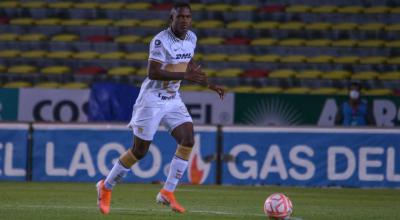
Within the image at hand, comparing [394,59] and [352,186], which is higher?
[394,59]

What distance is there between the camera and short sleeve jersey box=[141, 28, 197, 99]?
1054 centimetres

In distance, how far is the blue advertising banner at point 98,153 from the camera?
17219 millimetres

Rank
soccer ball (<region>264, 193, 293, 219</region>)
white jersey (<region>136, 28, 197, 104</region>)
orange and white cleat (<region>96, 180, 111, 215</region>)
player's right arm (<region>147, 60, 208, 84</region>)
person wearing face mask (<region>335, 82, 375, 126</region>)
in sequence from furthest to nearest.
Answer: person wearing face mask (<region>335, 82, 375, 126</region>), white jersey (<region>136, 28, 197, 104</region>), orange and white cleat (<region>96, 180, 111, 215</region>), player's right arm (<region>147, 60, 208, 84</region>), soccer ball (<region>264, 193, 293, 219</region>)

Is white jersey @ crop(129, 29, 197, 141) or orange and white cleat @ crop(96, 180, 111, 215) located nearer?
orange and white cleat @ crop(96, 180, 111, 215)

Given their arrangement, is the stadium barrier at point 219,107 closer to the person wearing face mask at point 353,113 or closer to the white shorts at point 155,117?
the person wearing face mask at point 353,113

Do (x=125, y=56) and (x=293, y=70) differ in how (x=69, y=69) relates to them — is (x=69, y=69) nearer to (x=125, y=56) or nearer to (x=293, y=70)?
(x=125, y=56)

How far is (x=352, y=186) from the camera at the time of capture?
17.1 m

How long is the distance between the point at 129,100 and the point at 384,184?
16.8 feet

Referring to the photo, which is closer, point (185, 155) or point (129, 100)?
point (185, 155)

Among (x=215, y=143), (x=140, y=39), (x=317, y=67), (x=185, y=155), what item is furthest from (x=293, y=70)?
(x=185, y=155)

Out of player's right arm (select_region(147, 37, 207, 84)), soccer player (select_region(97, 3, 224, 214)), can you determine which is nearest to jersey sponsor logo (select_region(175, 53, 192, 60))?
soccer player (select_region(97, 3, 224, 214))

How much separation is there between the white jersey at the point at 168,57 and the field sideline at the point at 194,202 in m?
1.28

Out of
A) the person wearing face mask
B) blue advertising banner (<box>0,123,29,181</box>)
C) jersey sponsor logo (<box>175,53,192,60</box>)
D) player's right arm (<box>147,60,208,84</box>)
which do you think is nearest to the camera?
player's right arm (<box>147,60,208,84</box>)

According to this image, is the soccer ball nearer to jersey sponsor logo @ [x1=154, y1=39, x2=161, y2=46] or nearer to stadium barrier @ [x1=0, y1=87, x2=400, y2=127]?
jersey sponsor logo @ [x1=154, y1=39, x2=161, y2=46]
